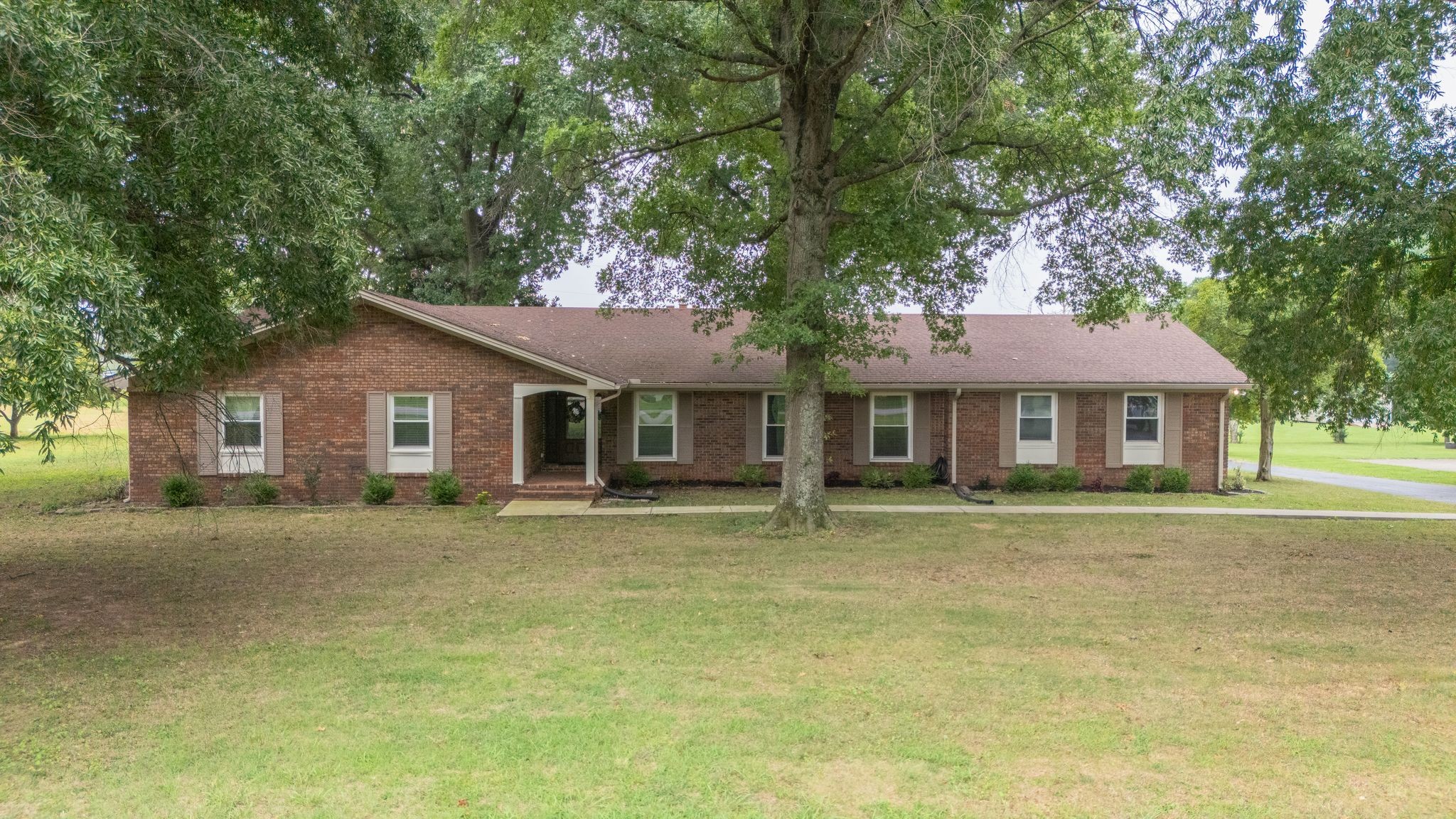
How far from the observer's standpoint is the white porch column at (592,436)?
57.2 feet

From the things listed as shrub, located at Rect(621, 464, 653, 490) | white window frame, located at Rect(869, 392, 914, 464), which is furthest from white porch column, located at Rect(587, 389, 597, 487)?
white window frame, located at Rect(869, 392, 914, 464)

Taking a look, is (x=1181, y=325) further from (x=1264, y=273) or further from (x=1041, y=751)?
(x=1041, y=751)

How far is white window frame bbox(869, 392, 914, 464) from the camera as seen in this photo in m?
20.2

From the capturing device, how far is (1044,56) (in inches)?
565

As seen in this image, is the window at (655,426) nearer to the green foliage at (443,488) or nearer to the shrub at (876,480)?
the shrub at (876,480)

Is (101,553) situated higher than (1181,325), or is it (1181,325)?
(1181,325)

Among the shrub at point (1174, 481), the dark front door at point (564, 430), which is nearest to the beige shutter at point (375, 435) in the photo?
the dark front door at point (564, 430)

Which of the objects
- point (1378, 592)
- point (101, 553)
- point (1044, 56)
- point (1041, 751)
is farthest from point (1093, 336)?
point (101, 553)

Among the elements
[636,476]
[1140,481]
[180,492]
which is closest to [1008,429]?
[1140,481]

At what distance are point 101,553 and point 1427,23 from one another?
1678 centimetres

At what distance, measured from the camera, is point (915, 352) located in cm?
2119

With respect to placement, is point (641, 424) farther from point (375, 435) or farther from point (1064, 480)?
point (1064, 480)

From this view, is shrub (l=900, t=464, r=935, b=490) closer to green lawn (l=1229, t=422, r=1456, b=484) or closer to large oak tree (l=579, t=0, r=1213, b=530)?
large oak tree (l=579, t=0, r=1213, b=530)

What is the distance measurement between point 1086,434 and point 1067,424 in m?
0.49
